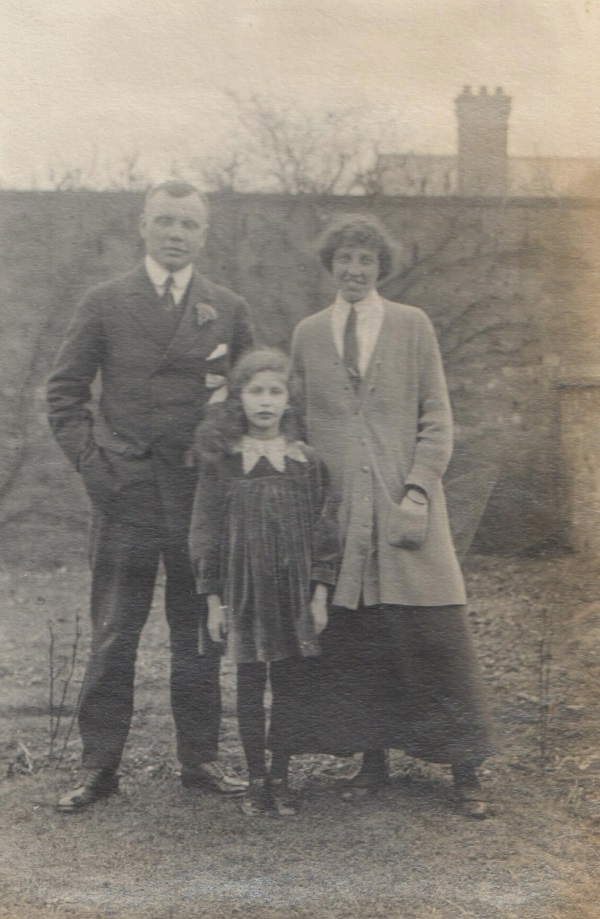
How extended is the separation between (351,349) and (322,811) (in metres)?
2.16

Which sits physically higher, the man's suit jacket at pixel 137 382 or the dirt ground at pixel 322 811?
the man's suit jacket at pixel 137 382

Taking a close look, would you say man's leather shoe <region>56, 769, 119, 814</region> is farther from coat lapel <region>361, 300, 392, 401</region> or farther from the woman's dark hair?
the woman's dark hair

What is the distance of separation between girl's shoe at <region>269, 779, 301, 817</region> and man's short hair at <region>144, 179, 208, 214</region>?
8.85 ft

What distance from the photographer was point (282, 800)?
15.2 ft

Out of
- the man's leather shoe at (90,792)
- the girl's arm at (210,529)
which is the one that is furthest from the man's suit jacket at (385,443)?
the man's leather shoe at (90,792)

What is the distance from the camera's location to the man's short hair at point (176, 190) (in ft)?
15.2

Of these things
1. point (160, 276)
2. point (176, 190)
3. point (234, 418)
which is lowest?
point (234, 418)

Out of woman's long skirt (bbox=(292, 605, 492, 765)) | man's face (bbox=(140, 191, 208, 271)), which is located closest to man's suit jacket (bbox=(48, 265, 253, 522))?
man's face (bbox=(140, 191, 208, 271))

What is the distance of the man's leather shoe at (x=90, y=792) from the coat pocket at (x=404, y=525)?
1.73m

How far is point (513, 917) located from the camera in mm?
4535

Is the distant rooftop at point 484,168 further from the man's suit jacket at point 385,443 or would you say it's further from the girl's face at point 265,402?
the girl's face at point 265,402

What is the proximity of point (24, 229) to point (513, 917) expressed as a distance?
393cm

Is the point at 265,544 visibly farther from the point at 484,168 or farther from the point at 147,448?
the point at 484,168

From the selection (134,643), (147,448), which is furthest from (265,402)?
(134,643)
